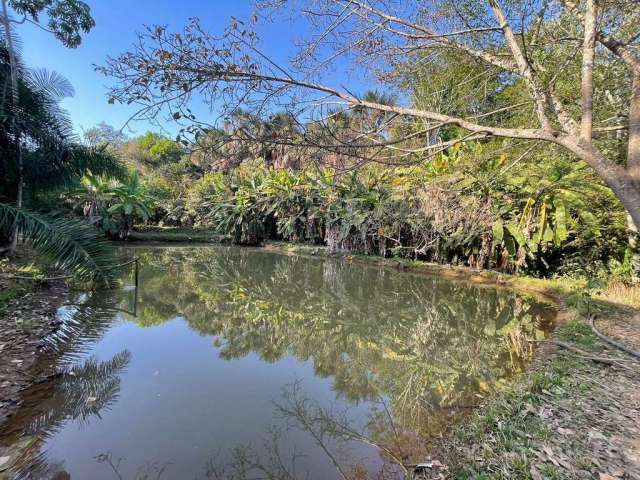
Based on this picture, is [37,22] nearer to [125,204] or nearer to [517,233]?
[125,204]

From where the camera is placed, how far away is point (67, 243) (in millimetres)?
5039

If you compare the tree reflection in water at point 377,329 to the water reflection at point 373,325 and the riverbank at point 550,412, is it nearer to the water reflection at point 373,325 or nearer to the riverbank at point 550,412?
the water reflection at point 373,325

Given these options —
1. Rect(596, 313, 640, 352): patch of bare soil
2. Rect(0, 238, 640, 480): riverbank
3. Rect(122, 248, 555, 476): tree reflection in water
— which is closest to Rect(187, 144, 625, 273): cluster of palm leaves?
Rect(122, 248, 555, 476): tree reflection in water

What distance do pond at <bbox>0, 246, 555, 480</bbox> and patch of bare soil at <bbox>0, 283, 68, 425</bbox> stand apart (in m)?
0.14

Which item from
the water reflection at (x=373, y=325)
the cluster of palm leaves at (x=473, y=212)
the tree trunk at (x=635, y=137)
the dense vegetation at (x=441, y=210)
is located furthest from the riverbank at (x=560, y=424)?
the cluster of palm leaves at (x=473, y=212)

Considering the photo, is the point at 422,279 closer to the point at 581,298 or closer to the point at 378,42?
the point at 581,298

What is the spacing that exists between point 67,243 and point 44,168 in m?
3.23

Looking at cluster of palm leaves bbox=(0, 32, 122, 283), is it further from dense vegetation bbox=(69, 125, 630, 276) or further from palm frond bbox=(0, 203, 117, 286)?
dense vegetation bbox=(69, 125, 630, 276)

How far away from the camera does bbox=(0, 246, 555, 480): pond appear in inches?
112

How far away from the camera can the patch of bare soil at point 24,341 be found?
11.2ft

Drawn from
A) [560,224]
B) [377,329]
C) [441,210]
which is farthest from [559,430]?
[441,210]

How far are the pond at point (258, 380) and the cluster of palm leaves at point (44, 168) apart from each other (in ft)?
3.79

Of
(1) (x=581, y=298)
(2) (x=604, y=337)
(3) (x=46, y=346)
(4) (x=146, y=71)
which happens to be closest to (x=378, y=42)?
(4) (x=146, y=71)

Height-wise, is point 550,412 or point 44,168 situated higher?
point 44,168
